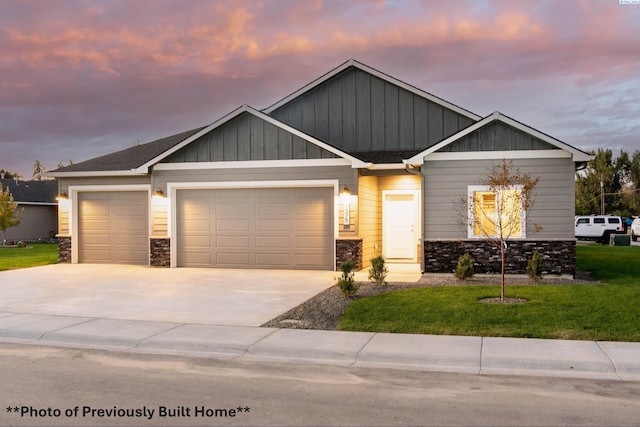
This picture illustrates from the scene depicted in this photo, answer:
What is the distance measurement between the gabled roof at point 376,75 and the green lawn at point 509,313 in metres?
8.46

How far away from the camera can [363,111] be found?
20125 mm

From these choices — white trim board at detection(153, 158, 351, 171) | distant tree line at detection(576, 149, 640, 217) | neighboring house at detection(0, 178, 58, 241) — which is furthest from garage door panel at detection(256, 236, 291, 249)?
distant tree line at detection(576, 149, 640, 217)

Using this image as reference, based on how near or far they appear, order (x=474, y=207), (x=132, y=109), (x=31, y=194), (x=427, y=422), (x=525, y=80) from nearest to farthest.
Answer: (x=427, y=422) → (x=474, y=207) → (x=525, y=80) → (x=132, y=109) → (x=31, y=194)

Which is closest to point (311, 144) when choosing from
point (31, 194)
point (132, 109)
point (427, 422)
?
point (427, 422)

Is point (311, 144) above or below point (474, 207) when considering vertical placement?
above

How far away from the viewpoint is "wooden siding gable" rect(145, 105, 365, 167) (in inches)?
670

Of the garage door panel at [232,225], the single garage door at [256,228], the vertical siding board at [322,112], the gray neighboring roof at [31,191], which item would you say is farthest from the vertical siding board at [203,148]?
the gray neighboring roof at [31,191]

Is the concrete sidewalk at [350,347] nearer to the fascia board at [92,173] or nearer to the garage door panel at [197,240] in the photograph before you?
the garage door panel at [197,240]

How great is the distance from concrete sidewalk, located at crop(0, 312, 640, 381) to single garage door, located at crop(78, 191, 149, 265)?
9879mm

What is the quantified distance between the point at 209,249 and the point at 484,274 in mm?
8441

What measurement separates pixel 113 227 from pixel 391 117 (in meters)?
10.3

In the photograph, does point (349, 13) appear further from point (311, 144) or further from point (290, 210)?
point (290, 210)

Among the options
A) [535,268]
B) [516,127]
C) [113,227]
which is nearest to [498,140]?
[516,127]

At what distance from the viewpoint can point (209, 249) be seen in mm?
18156
